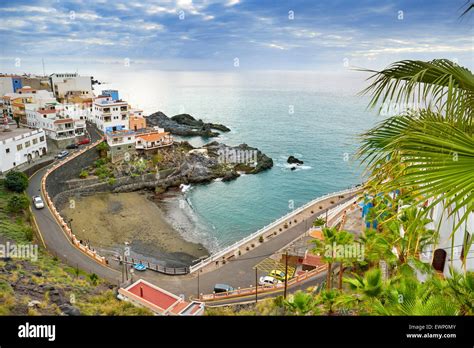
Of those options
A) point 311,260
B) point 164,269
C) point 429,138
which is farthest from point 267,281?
point 429,138

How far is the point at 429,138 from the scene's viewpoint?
1.81m

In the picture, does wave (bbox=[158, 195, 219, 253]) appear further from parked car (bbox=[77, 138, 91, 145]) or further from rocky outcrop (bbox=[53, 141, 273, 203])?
parked car (bbox=[77, 138, 91, 145])

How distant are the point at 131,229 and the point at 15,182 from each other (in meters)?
7.51

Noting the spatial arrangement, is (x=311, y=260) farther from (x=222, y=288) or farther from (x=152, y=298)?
(x=152, y=298)

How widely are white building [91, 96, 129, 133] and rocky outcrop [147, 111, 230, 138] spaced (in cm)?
1755

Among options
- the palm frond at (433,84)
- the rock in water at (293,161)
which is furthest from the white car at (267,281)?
the rock in water at (293,161)

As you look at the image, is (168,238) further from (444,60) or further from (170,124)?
(170,124)

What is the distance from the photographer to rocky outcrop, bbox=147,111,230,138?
53.8 meters

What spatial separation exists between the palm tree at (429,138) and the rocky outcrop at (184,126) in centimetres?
5138

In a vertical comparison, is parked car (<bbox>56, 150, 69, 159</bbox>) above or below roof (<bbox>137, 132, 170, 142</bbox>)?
below

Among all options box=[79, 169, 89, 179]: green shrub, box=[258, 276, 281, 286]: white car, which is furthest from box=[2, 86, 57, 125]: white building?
box=[258, 276, 281, 286]: white car

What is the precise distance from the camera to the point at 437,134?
1900 millimetres
